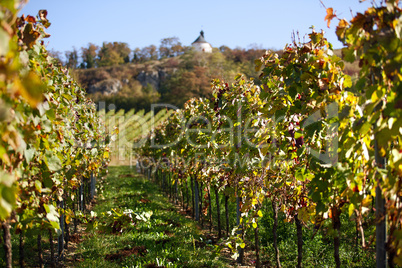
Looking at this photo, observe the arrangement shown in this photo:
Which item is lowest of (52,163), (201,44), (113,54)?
(52,163)

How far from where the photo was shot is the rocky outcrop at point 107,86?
3204 inches

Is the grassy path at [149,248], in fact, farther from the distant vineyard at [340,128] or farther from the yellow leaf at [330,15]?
the yellow leaf at [330,15]

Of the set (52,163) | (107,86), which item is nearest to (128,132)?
(52,163)

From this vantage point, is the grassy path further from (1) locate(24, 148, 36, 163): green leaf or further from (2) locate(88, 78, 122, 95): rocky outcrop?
(2) locate(88, 78, 122, 95): rocky outcrop

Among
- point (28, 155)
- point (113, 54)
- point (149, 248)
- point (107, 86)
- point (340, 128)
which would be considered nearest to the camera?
point (28, 155)

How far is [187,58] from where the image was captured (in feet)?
262

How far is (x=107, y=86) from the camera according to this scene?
81812mm

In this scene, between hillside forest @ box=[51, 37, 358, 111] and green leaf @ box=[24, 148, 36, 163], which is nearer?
green leaf @ box=[24, 148, 36, 163]

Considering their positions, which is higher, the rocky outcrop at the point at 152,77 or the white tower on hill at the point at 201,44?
the white tower on hill at the point at 201,44

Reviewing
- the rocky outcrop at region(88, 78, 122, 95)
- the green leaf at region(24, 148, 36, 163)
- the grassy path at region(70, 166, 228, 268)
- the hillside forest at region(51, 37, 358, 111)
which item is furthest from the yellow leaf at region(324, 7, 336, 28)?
the rocky outcrop at region(88, 78, 122, 95)

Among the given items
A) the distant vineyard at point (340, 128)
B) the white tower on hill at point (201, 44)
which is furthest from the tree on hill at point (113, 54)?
the distant vineyard at point (340, 128)

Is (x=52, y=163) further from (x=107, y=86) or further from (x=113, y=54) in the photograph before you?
(x=113, y=54)

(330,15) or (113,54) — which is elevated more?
(113,54)

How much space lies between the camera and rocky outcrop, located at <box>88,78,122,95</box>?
81375 millimetres
